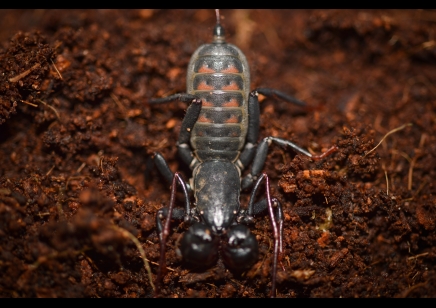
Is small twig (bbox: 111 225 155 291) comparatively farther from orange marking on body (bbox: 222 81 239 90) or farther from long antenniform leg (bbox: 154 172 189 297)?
orange marking on body (bbox: 222 81 239 90)

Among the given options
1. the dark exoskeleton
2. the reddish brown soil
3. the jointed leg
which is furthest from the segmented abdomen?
the jointed leg

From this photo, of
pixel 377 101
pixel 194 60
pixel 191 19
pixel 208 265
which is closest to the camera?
pixel 208 265

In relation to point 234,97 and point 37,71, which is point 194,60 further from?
point 37,71

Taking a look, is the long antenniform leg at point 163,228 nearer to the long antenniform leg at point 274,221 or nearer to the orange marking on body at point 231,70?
the long antenniform leg at point 274,221

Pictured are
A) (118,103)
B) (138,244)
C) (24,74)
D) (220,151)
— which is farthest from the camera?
(118,103)

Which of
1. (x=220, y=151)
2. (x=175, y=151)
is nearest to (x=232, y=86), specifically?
(x=220, y=151)

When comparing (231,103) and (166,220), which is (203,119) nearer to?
(231,103)

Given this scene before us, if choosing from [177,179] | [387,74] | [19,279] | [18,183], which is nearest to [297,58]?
[387,74]

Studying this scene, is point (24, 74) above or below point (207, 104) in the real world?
above
